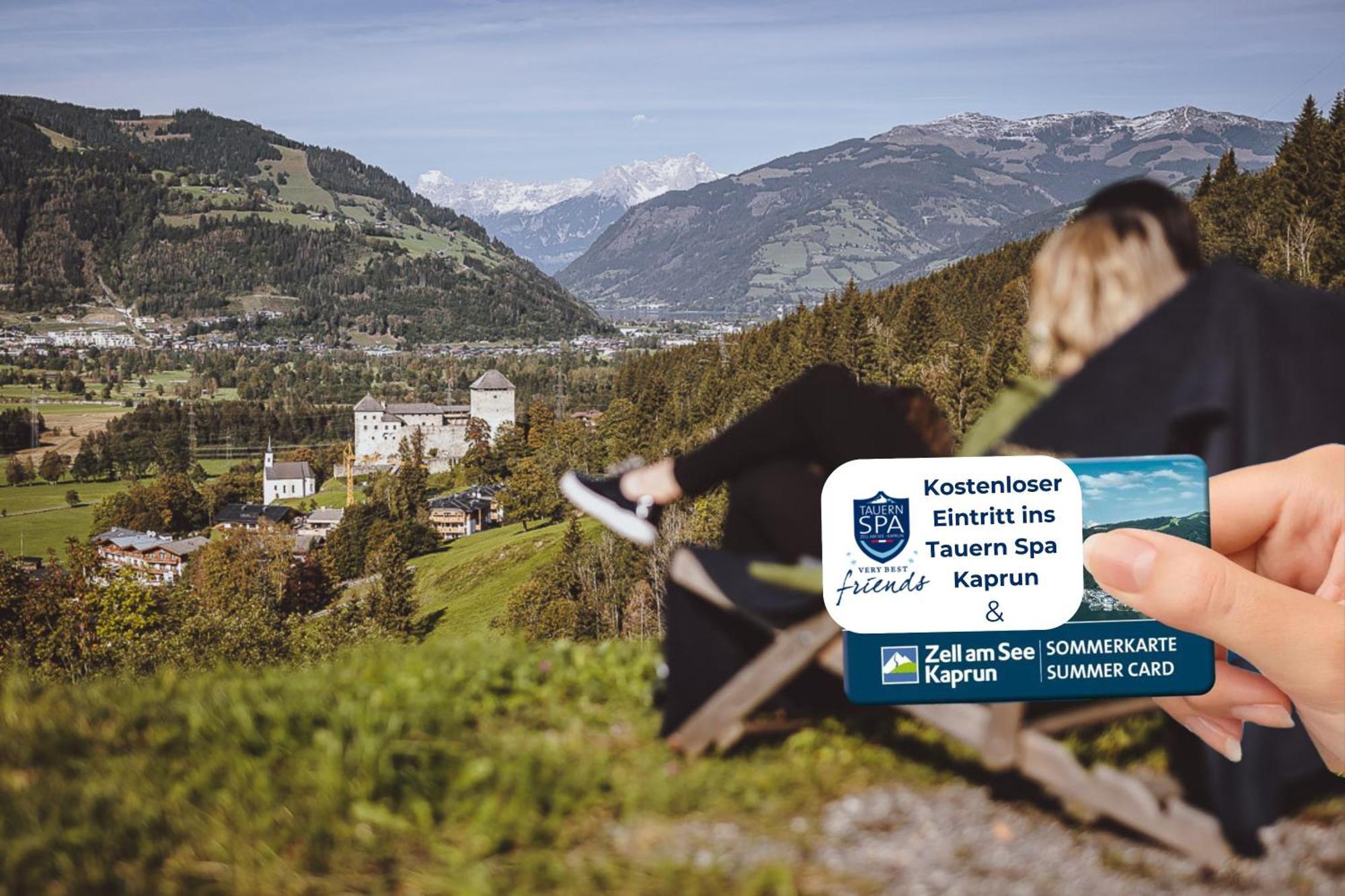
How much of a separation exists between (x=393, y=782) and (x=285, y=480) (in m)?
4.31

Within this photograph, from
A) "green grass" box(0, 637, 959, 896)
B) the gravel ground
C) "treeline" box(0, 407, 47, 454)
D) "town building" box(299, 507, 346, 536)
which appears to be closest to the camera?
"green grass" box(0, 637, 959, 896)

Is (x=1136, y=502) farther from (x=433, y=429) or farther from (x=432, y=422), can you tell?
(x=432, y=422)

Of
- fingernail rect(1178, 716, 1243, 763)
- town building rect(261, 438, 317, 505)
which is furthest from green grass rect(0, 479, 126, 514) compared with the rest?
fingernail rect(1178, 716, 1243, 763)

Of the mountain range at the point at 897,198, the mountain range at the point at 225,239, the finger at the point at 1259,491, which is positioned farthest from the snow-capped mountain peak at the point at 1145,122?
the mountain range at the point at 225,239

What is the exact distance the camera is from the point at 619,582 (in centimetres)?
288

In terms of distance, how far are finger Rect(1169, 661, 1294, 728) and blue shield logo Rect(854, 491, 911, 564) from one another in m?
0.94

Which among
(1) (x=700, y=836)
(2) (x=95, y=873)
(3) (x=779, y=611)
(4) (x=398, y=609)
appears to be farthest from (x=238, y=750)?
(4) (x=398, y=609)

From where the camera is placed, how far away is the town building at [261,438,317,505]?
5.34 meters

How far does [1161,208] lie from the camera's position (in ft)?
7.33

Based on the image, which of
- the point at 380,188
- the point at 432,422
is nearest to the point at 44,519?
the point at 432,422

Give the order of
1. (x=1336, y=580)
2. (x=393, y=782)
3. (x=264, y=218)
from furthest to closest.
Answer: (x=264, y=218) → (x=1336, y=580) → (x=393, y=782)

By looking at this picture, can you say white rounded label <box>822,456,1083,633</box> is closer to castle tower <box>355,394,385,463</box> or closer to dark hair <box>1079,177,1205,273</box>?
dark hair <box>1079,177,1205,273</box>

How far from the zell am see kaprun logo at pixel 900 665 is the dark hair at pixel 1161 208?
129 cm

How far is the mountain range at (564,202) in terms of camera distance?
492cm
